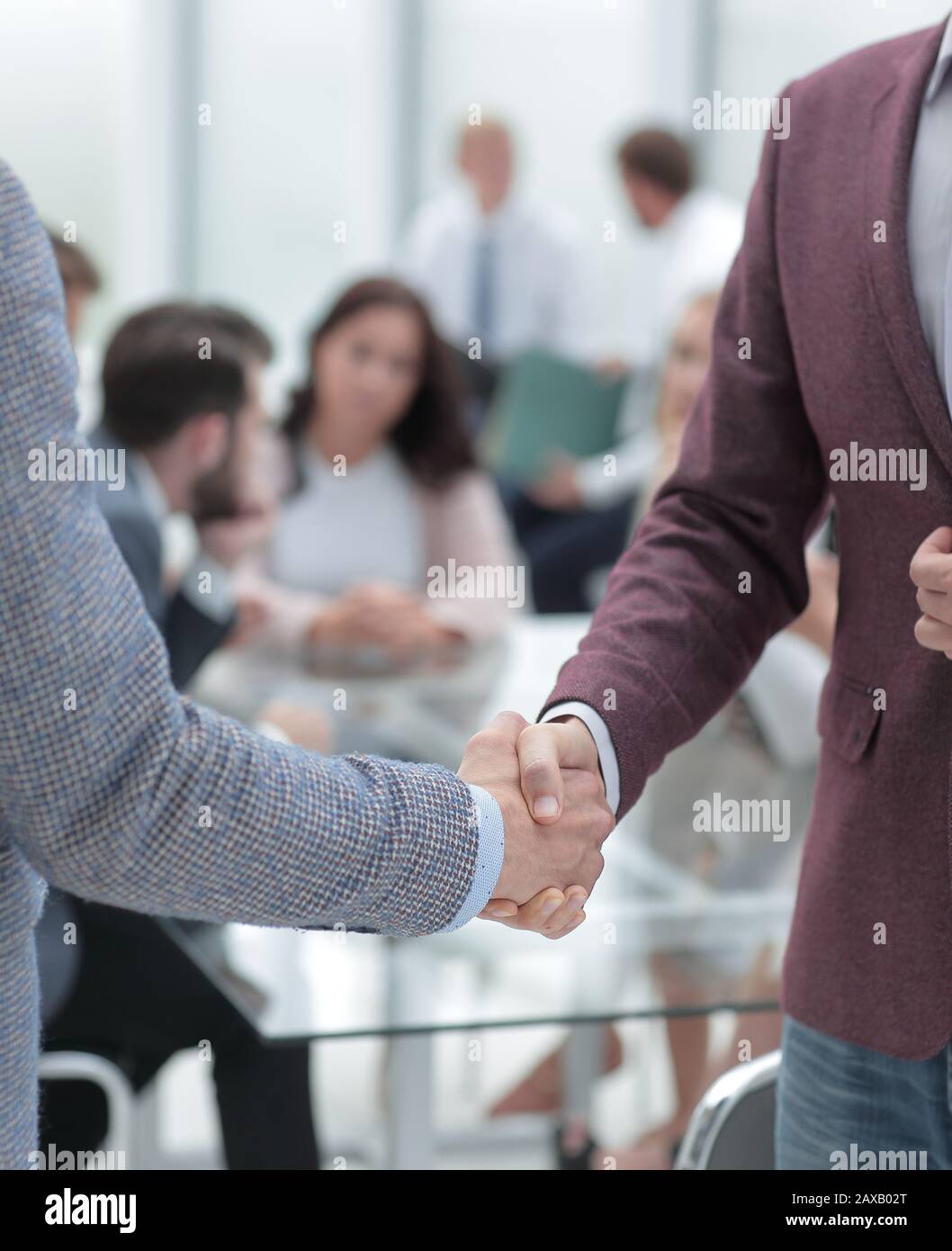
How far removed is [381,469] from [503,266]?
3.05m

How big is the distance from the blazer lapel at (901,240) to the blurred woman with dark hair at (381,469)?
6.76ft

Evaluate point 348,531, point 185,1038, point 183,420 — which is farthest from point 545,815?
point 348,531

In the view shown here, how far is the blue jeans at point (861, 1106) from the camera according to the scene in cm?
104

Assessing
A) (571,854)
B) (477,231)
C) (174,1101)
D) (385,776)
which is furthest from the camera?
(477,231)

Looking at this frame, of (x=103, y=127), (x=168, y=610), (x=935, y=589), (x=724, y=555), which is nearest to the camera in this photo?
(x=935, y=589)

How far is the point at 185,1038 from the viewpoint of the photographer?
6.09 feet

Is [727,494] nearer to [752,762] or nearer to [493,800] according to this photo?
[493,800]

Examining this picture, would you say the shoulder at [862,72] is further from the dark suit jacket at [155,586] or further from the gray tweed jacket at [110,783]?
the dark suit jacket at [155,586]

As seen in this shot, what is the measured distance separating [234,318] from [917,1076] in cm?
175

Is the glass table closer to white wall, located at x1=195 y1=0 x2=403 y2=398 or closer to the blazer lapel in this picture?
the blazer lapel

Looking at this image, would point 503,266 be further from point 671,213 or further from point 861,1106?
point 861,1106

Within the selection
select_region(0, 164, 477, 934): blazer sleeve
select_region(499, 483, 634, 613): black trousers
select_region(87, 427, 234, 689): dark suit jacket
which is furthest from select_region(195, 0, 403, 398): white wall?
select_region(0, 164, 477, 934): blazer sleeve

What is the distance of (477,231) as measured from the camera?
6152 millimetres

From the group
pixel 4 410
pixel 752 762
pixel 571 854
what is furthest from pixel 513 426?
pixel 4 410
